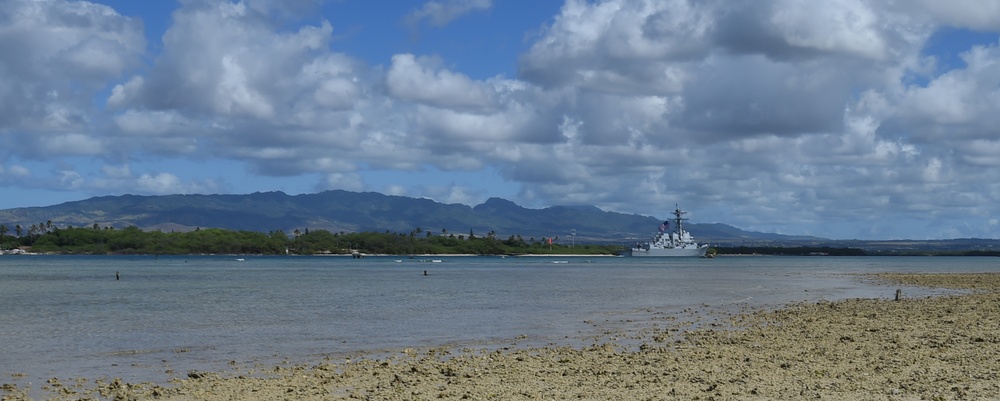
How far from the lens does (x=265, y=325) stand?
132 feet

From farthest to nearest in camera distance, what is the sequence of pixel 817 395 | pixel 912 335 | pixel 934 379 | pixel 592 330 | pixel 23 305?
pixel 23 305
pixel 592 330
pixel 912 335
pixel 934 379
pixel 817 395

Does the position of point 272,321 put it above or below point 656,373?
below

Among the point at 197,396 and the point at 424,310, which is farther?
the point at 424,310

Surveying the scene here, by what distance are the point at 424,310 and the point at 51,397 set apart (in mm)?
30041

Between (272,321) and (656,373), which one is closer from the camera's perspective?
(656,373)

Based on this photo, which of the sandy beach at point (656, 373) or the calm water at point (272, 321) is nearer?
the sandy beach at point (656, 373)

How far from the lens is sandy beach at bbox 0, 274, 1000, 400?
1947 cm

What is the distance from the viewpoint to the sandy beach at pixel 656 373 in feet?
63.9

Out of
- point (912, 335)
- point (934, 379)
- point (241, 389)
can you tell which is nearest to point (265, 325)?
point (241, 389)

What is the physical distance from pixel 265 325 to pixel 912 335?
2473 cm

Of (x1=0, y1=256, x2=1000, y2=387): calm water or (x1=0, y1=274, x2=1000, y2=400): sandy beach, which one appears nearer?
(x1=0, y1=274, x2=1000, y2=400): sandy beach

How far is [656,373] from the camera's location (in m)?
22.3

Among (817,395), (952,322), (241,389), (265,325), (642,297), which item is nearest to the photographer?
(817,395)

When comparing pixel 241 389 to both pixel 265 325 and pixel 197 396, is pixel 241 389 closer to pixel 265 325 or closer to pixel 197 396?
pixel 197 396
